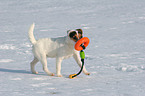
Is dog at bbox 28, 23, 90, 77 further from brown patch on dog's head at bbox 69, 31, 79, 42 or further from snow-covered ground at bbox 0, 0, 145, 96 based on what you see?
snow-covered ground at bbox 0, 0, 145, 96

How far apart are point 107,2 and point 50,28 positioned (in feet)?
24.3

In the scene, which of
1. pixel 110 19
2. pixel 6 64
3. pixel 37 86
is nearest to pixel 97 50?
pixel 6 64

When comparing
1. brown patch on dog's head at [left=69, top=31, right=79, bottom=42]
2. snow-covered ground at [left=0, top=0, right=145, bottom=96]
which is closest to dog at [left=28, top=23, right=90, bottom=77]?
brown patch on dog's head at [left=69, top=31, right=79, bottom=42]

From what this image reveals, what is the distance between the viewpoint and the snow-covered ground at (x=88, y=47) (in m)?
4.72

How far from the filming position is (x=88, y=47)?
9.00m

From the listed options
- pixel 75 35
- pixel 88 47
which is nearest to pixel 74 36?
pixel 75 35

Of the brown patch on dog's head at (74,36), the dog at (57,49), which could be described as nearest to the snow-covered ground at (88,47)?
the dog at (57,49)

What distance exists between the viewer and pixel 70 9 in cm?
1827

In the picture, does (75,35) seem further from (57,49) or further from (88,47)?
(88,47)

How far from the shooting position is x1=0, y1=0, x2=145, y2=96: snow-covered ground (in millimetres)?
4723

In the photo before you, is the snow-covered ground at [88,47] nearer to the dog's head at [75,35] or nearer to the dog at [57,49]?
the dog at [57,49]

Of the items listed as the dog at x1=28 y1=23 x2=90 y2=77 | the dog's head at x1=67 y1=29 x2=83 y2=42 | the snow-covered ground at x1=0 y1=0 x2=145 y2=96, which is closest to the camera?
the snow-covered ground at x1=0 y1=0 x2=145 y2=96

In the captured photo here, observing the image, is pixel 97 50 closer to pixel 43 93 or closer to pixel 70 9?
pixel 43 93

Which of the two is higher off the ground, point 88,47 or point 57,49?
point 57,49
